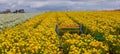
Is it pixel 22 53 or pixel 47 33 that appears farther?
pixel 47 33

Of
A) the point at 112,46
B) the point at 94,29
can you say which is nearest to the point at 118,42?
the point at 112,46

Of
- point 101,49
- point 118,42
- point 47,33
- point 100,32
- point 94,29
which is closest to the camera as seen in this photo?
point 101,49

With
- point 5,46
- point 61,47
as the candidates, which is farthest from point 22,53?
point 61,47

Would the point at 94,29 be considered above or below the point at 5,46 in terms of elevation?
below

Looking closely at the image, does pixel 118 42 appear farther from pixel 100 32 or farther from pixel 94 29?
pixel 94 29

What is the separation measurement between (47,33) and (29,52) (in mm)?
5958

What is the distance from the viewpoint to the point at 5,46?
12.9 metres

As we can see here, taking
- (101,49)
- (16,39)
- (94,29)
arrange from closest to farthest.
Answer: (101,49), (16,39), (94,29)

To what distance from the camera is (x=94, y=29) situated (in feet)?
65.9

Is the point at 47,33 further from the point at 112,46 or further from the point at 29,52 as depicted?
the point at 29,52

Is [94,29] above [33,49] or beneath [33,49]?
beneath

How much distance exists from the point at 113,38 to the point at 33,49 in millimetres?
4164

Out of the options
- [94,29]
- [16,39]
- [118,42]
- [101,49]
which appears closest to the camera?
[101,49]

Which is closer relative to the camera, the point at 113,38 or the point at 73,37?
the point at 113,38
